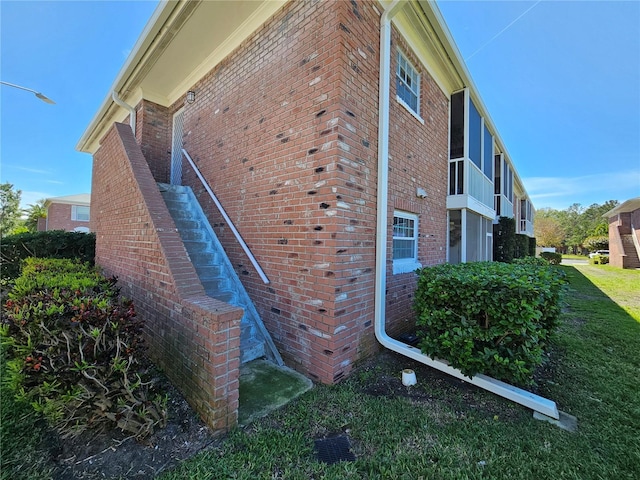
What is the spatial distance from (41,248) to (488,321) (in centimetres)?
1163

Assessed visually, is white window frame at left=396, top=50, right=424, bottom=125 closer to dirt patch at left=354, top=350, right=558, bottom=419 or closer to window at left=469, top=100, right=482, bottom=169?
window at left=469, top=100, right=482, bottom=169

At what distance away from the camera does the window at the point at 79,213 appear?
29.5 meters

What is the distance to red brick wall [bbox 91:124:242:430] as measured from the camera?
7.70ft

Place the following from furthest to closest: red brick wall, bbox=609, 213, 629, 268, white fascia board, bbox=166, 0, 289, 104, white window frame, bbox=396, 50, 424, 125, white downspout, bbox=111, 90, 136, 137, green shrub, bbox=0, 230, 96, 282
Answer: red brick wall, bbox=609, 213, 629, 268 → green shrub, bbox=0, 230, 96, 282 → white downspout, bbox=111, 90, 136, 137 → white window frame, bbox=396, 50, 424, 125 → white fascia board, bbox=166, 0, 289, 104

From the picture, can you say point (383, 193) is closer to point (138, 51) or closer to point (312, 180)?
point (312, 180)

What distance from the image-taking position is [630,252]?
65.5 ft

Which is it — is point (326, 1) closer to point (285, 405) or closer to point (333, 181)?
point (333, 181)

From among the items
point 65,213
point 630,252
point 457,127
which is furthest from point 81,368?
point 65,213

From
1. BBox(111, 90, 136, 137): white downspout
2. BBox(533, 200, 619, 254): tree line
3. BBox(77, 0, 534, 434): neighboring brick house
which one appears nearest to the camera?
BBox(77, 0, 534, 434): neighboring brick house

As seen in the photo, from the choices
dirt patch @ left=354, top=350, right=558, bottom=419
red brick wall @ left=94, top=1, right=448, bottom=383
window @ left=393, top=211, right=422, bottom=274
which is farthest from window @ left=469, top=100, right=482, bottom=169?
dirt patch @ left=354, top=350, right=558, bottom=419

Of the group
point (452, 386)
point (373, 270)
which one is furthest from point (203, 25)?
point (452, 386)

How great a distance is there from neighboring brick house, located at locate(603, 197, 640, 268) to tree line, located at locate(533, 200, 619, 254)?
11.1m

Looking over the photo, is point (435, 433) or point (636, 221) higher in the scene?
point (636, 221)

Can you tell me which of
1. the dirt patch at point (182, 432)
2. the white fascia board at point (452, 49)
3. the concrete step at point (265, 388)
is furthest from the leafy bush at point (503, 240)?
the concrete step at point (265, 388)
